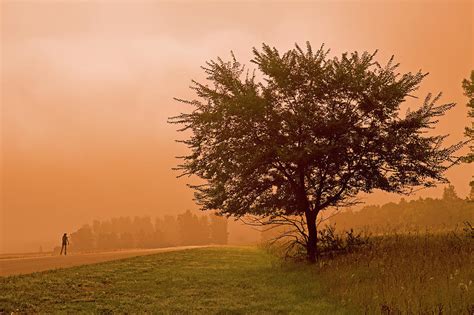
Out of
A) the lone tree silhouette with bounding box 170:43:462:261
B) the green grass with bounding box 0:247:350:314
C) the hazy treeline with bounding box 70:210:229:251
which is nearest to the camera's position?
the green grass with bounding box 0:247:350:314

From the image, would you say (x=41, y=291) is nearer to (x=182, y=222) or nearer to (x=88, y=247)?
(x=182, y=222)

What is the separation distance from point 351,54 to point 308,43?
211 centimetres

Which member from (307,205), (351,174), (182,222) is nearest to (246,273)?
(307,205)

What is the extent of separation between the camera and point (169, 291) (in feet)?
47.1

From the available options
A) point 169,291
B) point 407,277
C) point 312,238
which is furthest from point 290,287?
point 312,238

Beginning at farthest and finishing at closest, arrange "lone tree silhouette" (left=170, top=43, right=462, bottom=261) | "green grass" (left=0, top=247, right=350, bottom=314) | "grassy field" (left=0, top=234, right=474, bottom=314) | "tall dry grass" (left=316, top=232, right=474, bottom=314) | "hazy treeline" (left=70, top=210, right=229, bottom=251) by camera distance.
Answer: "hazy treeline" (left=70, top=210, right=229, bottom=251) < "lone tree silhouette" (left=170, top=43, right=462, bottom=261) < "green grass" (left=0, top=247, right=350, bottom=314) < "grassy field" (left=0, top=234, right=474, bottom=314) < "tall dry grass" (left=316, top=232, right=474, bottom=314)

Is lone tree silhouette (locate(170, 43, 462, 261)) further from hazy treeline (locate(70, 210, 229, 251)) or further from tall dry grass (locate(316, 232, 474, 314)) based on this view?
hazy treeline (locate(70, 210, 229, 251))

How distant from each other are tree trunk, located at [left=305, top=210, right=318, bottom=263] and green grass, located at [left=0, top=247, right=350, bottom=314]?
0.86 m

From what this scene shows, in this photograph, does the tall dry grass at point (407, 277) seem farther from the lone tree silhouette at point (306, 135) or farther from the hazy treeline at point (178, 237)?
the hazy treeline at point (178, 237)

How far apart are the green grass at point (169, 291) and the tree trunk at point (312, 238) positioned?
86 cm

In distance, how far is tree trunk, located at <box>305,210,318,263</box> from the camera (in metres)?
18.8

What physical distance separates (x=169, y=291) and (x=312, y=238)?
24.9 feet

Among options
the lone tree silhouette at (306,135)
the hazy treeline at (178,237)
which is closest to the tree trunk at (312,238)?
the lone tree silhouette at (306,135)

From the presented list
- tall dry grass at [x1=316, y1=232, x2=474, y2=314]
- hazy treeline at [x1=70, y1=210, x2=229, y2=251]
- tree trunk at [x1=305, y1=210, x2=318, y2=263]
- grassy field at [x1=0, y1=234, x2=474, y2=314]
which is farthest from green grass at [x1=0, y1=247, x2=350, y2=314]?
hazy treeline at [x1=70, y1=210, x2=229, y2=251]
